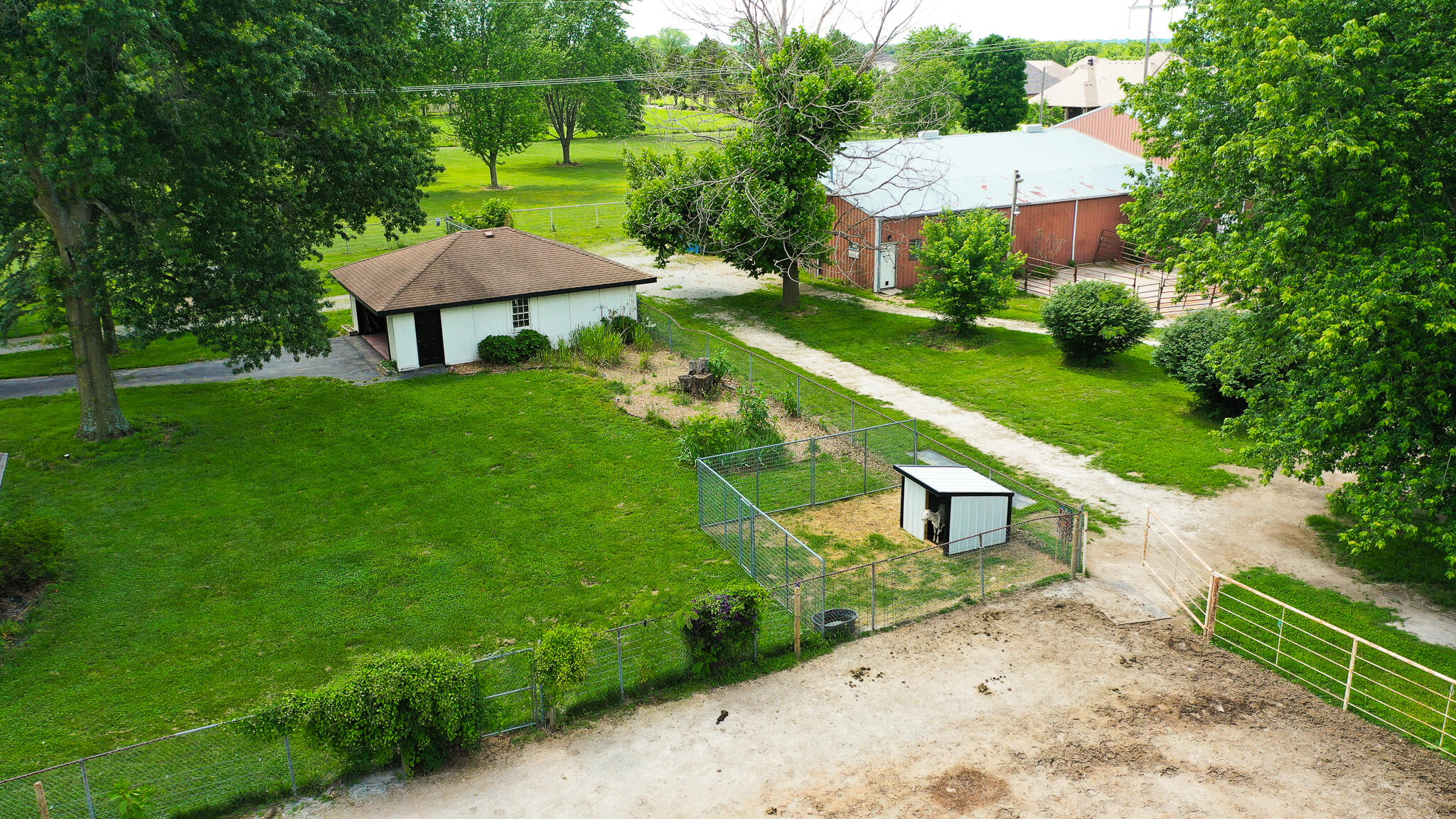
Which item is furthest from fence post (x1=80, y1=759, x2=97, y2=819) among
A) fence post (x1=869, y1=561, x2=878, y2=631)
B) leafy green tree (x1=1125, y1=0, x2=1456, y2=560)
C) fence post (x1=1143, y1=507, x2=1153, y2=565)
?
leafy green tree (x1=1125, y1=0, x2=1456, y2=560)

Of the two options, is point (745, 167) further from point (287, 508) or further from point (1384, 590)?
point (1384, 590)

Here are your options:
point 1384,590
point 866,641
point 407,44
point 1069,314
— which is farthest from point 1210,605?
point 407,44

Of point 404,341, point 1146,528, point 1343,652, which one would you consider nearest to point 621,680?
point 1146,528

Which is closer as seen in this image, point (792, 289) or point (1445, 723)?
point (1445, 723)

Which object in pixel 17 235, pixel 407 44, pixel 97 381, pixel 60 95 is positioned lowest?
pixel 97 381

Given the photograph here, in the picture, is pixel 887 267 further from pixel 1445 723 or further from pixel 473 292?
pixel 1445 723

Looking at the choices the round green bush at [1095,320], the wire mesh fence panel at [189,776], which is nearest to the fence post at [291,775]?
the wire mesh fence panel at [189,776]
